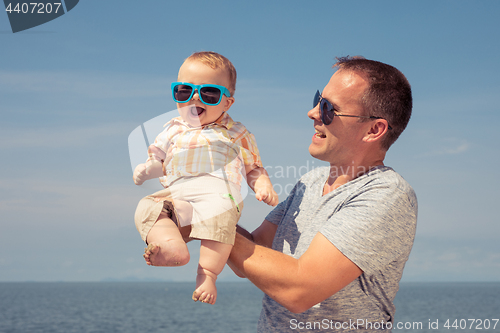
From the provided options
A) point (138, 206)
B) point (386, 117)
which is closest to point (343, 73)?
point (386, 117)

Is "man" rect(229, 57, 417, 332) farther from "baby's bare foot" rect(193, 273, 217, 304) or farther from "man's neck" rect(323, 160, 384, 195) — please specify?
"baby's bare foot" rect(193, 273, 217, 304)

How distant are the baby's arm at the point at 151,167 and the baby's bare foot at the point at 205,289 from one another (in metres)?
0.76

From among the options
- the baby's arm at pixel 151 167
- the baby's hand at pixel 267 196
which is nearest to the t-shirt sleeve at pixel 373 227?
the baby's hand at pixel 267 196

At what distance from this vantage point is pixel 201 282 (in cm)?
260

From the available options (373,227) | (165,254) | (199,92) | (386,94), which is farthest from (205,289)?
(386,94)

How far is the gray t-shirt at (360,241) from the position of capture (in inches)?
101

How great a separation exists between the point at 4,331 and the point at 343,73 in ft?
246

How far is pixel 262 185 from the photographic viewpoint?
9.69 ft

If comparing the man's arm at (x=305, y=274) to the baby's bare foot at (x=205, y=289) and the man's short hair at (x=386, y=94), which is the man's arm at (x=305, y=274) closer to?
the baby's bare foot at (x=205, y=289)

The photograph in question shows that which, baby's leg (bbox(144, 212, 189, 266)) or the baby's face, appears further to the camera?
the baby's face

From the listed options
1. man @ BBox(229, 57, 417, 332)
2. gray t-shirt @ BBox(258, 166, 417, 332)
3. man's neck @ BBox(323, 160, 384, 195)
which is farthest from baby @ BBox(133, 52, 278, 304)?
→ man's neck @ BBox(323, 160, 384, 195)

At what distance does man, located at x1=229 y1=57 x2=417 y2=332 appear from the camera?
254cm

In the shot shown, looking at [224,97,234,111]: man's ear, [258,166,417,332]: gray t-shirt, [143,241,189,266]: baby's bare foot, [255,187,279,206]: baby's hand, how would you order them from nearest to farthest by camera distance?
[143,241,189,266]: baby's bare foot, [258,166,417,332]: gray t-shirt, [255,187,279,206]: baby's hand, [224,97,234,111]: man's ear

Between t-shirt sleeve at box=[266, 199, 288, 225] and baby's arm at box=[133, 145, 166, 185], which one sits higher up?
baby's arm at box=[133, 145, 166, 185]
